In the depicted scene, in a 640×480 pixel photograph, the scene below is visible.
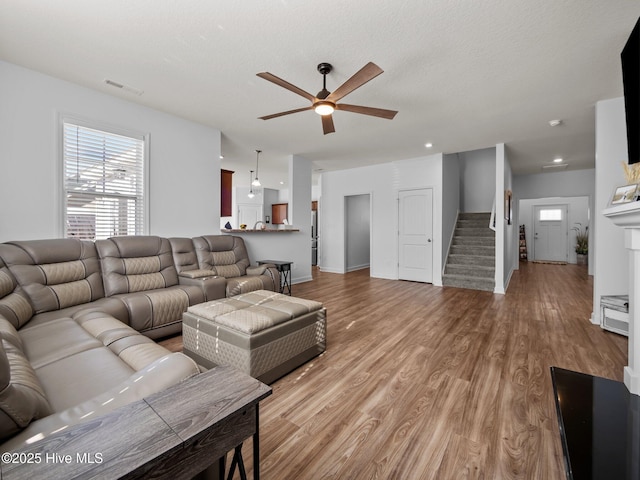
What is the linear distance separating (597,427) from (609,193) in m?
3.22

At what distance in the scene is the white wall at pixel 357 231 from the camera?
7.68 meters

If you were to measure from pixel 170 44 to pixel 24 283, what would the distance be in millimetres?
2418

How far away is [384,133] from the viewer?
4715 mm

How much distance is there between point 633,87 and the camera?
2.31 m

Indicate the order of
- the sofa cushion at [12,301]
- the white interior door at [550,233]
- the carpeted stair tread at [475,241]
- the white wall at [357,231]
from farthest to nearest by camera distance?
1. the white interior door at [550,233]
2. the white wall at [357,231]
3. the carpeted stair tread at [475,241]
4. the sofa cushion at [12,301]

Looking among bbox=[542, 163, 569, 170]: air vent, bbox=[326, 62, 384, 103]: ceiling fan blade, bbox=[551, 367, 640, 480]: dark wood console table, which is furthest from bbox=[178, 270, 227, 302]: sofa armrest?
bbox=[542, 163, 569, 170]: air vent

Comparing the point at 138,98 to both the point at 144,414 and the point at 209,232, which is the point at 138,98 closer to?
the point at 209,232

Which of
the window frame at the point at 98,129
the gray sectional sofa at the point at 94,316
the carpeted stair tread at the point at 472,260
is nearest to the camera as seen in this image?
the gray sectional sofa at the point at 94,316

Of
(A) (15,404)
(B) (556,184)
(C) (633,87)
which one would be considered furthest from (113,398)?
(B) (556,184)

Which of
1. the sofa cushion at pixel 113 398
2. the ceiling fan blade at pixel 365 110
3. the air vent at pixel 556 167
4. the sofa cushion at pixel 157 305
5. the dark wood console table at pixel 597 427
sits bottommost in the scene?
the dark wood console table at pixel 597 427

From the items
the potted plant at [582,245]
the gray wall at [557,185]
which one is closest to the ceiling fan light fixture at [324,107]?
the gray wall at [557,185]

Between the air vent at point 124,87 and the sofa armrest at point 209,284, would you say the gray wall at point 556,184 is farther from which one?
the air vent at point 124,87

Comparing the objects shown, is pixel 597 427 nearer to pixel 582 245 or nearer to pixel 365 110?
pixel 365 110

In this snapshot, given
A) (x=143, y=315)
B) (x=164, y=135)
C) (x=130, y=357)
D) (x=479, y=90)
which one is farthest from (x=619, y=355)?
(x=164, y=135)
